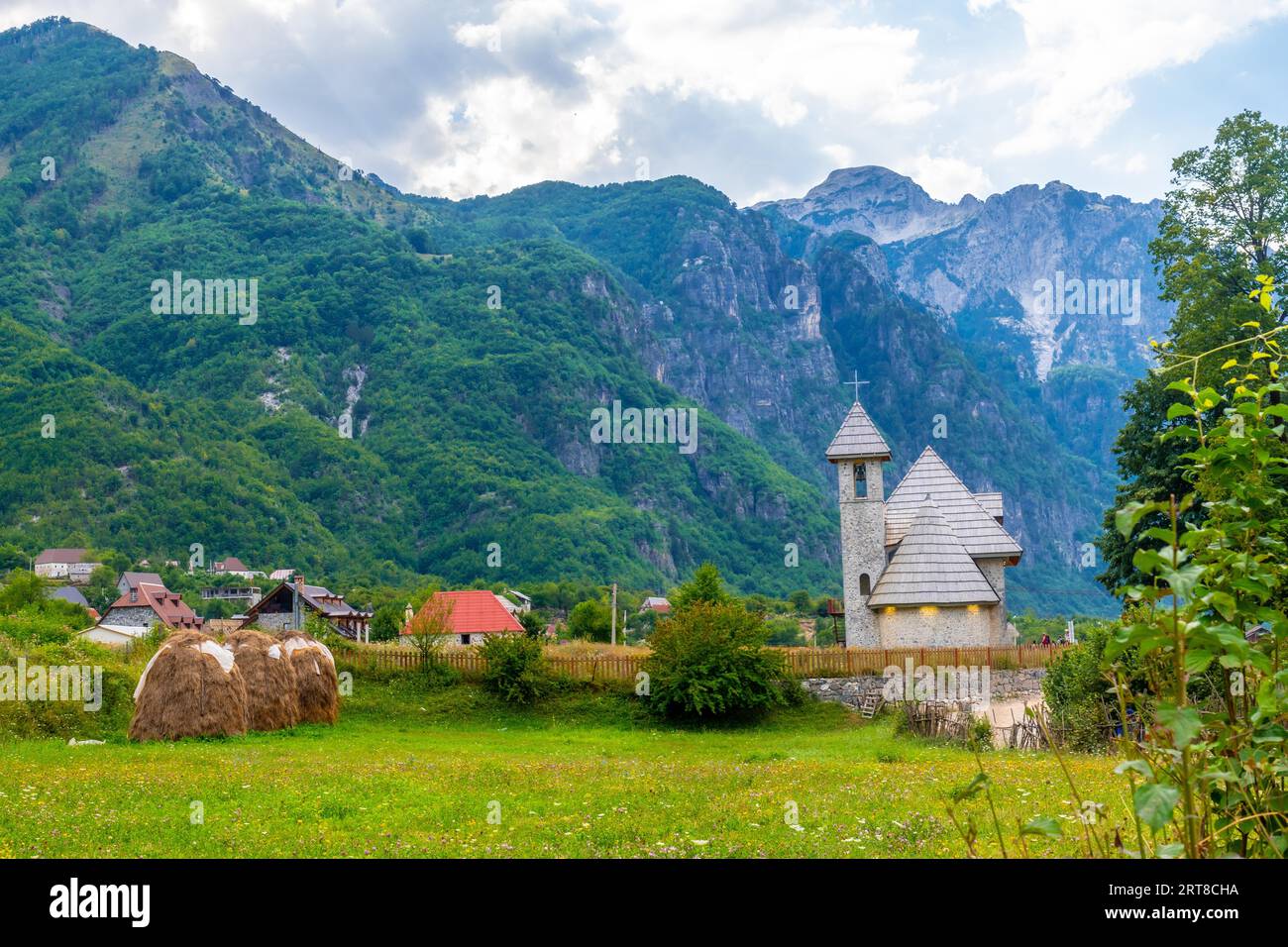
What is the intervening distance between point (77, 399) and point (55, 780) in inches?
5168

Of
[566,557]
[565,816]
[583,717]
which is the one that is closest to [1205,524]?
[565,816]

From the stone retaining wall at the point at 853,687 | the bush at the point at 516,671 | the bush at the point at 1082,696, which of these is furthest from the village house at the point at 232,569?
the bush at the point at 1082,696

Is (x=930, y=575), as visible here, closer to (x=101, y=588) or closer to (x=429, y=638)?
(x=429, y=638)

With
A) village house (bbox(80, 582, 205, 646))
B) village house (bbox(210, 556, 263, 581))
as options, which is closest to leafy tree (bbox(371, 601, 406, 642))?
village house (bbox(80, 582, 205, 646))

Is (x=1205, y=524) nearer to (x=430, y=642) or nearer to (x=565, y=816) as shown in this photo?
(x=565, y=816)

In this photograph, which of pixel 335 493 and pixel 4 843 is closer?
pixel 4 843

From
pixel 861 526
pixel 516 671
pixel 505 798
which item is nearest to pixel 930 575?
pixel 861 526

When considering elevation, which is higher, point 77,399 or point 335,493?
point 77,399

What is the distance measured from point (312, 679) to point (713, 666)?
11.1m

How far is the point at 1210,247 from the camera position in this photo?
39.0 m

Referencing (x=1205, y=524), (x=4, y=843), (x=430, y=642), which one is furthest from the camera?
(x=430, y=642)

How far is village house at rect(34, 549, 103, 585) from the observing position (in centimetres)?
10694
